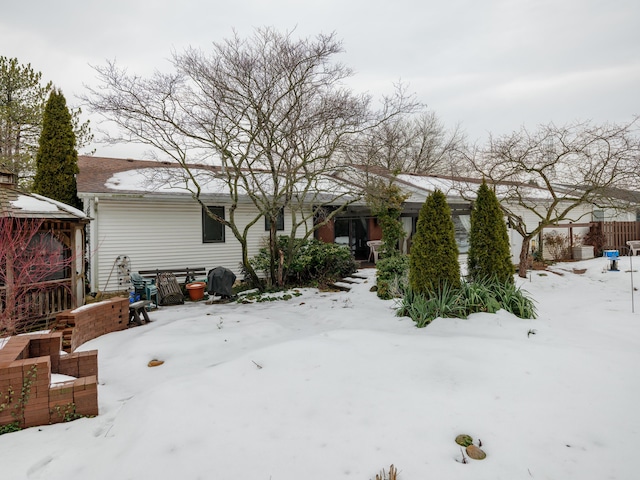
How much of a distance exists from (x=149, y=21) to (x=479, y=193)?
30.5ft

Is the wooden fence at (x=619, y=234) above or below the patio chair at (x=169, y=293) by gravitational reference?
above

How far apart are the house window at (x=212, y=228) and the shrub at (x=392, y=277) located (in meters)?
5.71

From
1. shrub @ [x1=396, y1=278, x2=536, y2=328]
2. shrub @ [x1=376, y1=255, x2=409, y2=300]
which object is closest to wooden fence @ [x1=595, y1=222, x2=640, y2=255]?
shrub @ [x1=376, y1=255, x2=409, y2=300]

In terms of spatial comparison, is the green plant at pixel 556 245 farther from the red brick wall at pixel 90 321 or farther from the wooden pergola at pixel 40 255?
the wooden pergola at pixel 40 255

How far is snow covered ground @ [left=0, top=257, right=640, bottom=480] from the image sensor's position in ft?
7.59

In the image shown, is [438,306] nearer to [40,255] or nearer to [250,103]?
[250,103]

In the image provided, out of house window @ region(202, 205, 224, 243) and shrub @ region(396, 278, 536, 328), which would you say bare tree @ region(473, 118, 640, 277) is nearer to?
shrub @ region(396, 278, 536, 328)

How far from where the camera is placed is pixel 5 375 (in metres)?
2.91

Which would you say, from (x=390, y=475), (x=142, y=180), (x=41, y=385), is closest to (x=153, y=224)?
(x=142, y=180)

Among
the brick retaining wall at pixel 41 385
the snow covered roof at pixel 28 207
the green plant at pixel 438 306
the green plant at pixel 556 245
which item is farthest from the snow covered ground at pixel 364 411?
the green plant at pixel 556 245

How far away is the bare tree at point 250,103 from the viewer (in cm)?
859

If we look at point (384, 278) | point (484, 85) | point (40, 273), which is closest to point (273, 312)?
point (384, 278)

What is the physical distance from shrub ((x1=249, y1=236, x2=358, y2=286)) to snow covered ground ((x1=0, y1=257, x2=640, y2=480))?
19.7 ft

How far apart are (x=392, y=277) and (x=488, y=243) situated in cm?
303
